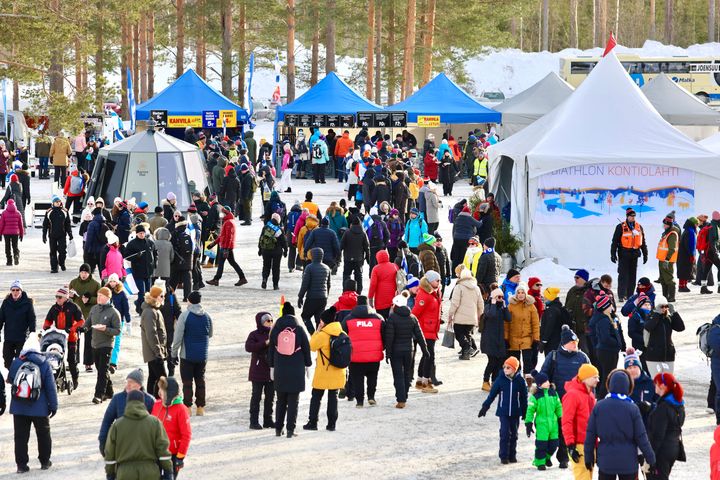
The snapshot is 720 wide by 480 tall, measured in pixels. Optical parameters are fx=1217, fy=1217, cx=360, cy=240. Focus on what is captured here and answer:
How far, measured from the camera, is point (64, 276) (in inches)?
809

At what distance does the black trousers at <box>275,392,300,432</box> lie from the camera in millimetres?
11438

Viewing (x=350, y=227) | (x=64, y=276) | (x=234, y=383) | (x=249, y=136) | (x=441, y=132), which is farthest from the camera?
(x=441, y=132)

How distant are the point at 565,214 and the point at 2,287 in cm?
951

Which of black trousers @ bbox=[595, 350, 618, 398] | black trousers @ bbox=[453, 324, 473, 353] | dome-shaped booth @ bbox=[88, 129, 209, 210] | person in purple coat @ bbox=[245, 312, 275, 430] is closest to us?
person in purple coat @ bbox=[245, 312, 275, 430]

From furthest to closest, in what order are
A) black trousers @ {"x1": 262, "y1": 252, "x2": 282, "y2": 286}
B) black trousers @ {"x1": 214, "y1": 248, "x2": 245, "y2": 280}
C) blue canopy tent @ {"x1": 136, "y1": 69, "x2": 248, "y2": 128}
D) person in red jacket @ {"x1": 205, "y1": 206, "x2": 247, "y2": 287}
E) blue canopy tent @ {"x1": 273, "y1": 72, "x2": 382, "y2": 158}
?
blue canopy tent @ {"x1": 273, "y1": 72, "x2": 382, "y2": 158} → blue canopy tent @ {"x1": 136, "y1": 69, "x2": 248, "y2": 128} → black trousers @ {"x1": 214, "y1": 248, "x2": 245, "y2": 280} → person in red jacket @ {"x1": 205, "y1": 206, "x2": 247, "y2": 287} → black trousers @ {"x1": 262, "y1": 252, "x2": 282, "y2": 286}

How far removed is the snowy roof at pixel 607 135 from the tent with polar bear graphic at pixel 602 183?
0.02m

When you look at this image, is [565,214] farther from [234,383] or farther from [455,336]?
[234,383]

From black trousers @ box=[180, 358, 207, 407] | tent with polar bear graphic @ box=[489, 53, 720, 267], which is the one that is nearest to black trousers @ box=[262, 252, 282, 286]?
tent with polar bear graphic @ box=[489, 53, 720, 267]

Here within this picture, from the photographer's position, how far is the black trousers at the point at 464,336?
1442 centimetres

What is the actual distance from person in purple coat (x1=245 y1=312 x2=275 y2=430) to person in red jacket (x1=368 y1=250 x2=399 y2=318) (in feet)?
10.6

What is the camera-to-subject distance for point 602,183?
68.9 ft

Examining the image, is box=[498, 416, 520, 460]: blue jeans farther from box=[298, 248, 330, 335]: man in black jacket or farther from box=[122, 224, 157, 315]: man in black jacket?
box=[122, 224, 157, 315]: man in black jacket

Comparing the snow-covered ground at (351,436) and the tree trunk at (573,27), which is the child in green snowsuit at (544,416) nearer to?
the snow-covered ground at (351,436)

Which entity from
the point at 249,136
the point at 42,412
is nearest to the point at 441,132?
the point at 249,136
